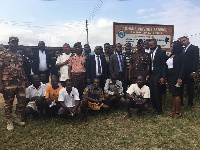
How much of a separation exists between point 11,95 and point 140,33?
5.76 meters

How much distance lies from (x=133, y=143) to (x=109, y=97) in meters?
2.31

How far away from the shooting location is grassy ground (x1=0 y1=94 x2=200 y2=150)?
13.6ft

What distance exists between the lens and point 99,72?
6641 mm

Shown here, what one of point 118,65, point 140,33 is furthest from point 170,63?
point 140,33

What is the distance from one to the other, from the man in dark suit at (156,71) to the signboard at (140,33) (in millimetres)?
2500

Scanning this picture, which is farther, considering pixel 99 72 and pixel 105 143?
pixel 99 72

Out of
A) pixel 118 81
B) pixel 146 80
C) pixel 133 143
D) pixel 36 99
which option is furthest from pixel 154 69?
pixel 36 99

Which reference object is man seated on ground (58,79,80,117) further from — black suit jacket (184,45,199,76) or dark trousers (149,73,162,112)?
black suit jacket (184,45,199,76)

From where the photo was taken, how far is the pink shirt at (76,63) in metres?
6.37

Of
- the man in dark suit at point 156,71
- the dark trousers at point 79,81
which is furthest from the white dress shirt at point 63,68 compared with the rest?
the man in dark suit at point 156,71

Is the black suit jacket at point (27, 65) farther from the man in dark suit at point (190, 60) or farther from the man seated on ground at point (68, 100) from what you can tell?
the man in dark suit at point (190, 60)

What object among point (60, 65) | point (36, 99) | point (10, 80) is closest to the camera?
point (10, 80)

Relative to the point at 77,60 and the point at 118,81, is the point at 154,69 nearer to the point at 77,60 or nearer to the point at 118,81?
the point at 118,81

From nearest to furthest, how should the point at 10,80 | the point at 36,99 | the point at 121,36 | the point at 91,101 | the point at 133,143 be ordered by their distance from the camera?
the point at 133,143 → the point at 10,80 → the point at 36,99 → the point at 91,101 → the point at 121,36
